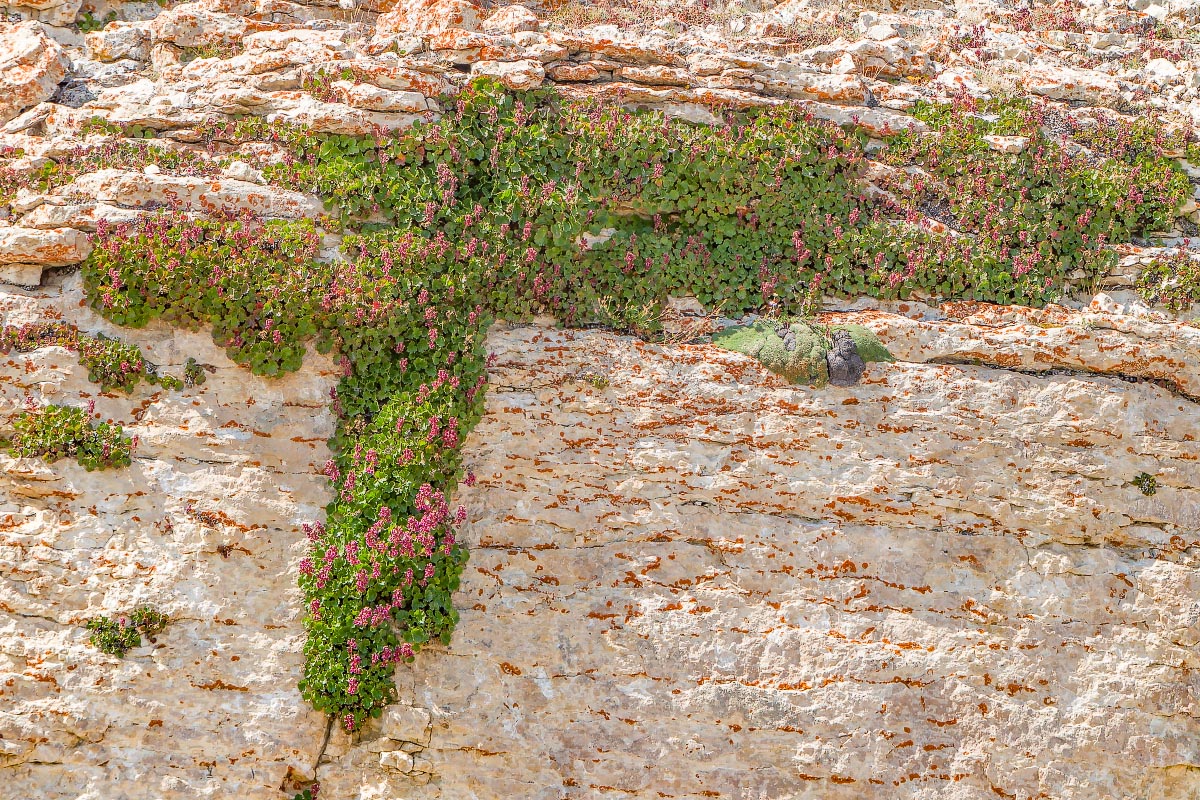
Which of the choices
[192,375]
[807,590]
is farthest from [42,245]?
[807,590]

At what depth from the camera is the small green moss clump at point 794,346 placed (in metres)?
9.38

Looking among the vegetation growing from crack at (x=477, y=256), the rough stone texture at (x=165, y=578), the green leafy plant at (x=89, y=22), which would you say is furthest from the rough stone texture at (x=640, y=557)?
the green leafy plant at (x=89, y=22)

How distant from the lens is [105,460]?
8312mm

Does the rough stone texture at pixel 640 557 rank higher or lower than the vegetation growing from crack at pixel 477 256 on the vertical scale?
lower

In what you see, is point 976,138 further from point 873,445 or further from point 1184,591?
point 1184,591

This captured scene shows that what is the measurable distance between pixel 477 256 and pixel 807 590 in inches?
200

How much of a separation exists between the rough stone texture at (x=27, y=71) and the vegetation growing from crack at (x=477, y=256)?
2.46 meters

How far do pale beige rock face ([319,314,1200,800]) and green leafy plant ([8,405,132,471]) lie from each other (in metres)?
3.46

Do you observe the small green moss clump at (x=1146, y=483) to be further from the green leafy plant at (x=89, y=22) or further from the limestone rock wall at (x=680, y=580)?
the green leafy plant at (x=89, y=22)

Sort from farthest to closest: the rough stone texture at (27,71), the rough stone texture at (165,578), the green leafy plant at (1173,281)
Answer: the rough stone texture at (27,71), the green leafy plant at (1173,281), the rough stone texture at (165,578)

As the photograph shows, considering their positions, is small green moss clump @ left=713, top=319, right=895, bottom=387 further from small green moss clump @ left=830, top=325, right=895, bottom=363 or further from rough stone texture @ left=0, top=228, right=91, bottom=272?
rough stone texture @ left=0, top=228, right=91, bottom=272

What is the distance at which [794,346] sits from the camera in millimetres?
9461

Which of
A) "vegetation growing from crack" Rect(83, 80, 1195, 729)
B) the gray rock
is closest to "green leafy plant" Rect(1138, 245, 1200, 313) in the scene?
"vegetation growing from crack" Rect(83, 80, 1195, 729)

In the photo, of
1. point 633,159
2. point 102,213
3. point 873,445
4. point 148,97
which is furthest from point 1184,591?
point 148,97
